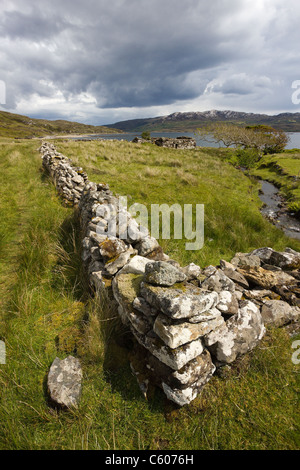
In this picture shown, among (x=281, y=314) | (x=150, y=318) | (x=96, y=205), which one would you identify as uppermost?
(x=96, y=205)

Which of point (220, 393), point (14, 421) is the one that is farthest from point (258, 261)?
point (14, 421)

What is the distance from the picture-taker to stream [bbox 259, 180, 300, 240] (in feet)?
34.4

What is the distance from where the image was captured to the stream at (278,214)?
10.5 m

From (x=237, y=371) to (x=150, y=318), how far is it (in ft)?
4.63

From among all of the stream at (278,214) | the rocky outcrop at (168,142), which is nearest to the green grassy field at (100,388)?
the stream at (278,214)

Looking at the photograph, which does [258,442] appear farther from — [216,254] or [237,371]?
[216,254]

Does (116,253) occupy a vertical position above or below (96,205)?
below

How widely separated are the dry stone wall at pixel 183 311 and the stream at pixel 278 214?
293 inches

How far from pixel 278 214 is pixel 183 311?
1281cm

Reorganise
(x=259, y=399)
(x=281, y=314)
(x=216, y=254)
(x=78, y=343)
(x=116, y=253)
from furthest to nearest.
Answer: (x=216, y=254)
(x=116, y=253)
(x=281, y=314)
(x=78, y=343)
(x=259, y=399)

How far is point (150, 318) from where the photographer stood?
106 inches

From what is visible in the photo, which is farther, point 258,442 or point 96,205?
point 96,205

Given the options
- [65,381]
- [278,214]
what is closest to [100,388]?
[65,381]
